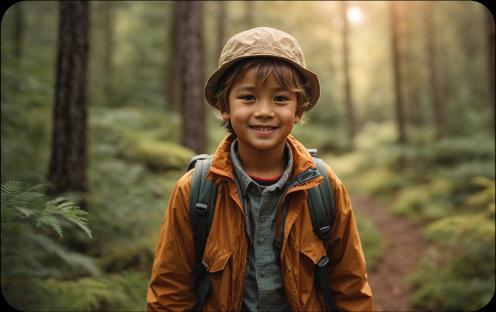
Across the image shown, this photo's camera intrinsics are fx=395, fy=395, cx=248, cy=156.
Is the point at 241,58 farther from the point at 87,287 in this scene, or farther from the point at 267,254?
the point at 87,287

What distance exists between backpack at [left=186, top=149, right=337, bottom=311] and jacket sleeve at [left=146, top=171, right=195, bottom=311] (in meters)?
0.06

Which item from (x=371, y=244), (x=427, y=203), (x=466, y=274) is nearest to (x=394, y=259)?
(x=371, y=244)

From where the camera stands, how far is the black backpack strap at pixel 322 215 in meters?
2.50

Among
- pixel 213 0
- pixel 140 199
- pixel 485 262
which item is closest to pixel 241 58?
pixel 140 199

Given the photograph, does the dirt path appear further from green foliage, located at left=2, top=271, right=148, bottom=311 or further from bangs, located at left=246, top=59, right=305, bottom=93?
bangs, located at left=246, top=59, right=305, bottom=93

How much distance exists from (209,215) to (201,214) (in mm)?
55

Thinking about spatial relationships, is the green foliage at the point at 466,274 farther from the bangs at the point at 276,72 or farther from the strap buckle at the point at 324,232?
the bangs at the point at 276,72

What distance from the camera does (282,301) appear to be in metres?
2.49

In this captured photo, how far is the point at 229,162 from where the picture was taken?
8.50 ft

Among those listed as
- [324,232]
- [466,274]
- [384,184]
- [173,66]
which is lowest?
[384,184]

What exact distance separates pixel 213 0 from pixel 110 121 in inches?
292

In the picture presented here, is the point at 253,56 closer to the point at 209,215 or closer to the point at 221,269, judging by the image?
the point at 209,215

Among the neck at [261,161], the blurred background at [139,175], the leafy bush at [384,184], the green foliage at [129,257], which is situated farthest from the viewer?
the leafy bush at [384,184]

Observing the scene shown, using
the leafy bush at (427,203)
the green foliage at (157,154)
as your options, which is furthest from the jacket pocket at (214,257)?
the leafy bush at (427,203)
